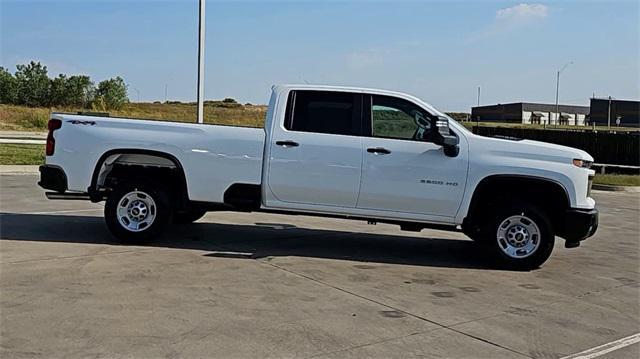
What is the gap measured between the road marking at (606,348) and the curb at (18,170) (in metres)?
16.7

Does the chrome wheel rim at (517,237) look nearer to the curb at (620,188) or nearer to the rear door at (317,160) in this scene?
the rear door at (317,160)

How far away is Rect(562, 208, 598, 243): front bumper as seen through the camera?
26.4 ft

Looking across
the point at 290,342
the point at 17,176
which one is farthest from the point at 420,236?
the point at 17,176

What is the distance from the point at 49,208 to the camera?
1175 centimetres

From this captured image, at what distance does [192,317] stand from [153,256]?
101 inches

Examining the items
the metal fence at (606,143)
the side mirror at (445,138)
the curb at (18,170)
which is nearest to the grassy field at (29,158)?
the curb at (18,170)

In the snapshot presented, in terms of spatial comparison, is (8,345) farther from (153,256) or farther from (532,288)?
(532,288)

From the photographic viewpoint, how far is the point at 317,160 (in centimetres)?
816

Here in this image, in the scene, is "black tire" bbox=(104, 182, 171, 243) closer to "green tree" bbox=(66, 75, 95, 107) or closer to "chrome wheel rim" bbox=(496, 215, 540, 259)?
"chrome wheel rim" bbox=(496, 215, 540, 259)

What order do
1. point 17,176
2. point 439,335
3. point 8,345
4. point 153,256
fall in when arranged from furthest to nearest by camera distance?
point 17,176 < point 153,256 < point 439,335 < point 8,345

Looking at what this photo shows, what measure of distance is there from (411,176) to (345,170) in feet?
2.63

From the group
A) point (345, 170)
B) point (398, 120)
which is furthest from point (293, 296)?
point (398, 120)

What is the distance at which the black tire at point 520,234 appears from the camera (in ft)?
26.8

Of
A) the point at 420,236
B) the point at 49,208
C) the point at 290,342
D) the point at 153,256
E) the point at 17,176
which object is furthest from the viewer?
the point at 17,176
